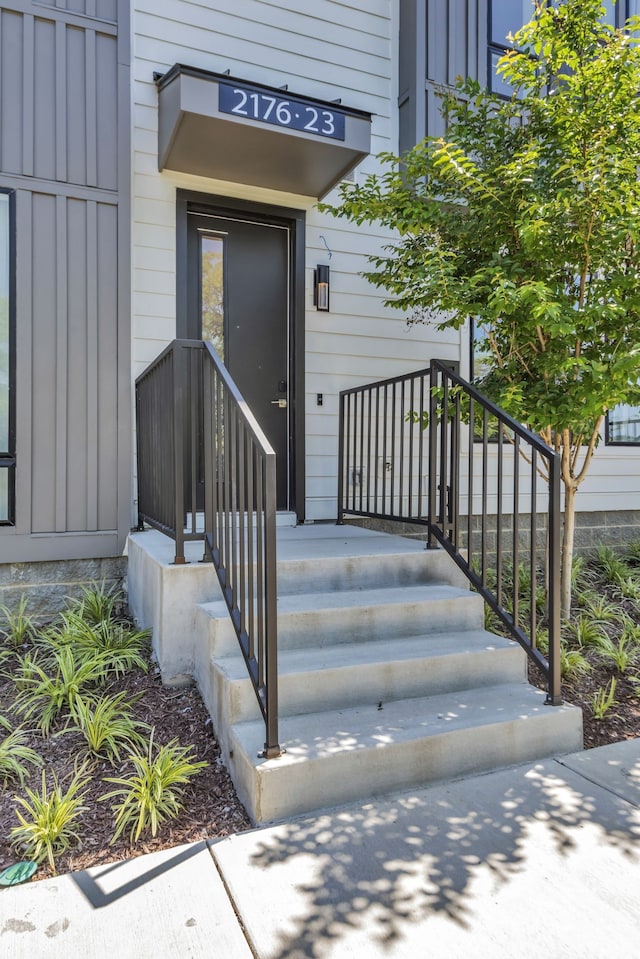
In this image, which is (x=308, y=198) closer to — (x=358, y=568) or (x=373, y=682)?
(x=358, y=568)

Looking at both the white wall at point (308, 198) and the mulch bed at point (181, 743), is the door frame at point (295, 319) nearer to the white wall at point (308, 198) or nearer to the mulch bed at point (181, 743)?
the white wall at point (308, 198)

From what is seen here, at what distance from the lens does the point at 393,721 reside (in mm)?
2281

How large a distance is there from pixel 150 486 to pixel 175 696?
1266 mm

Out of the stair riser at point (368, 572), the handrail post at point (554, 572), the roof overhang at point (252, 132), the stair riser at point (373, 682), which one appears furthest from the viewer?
the roof overhang at point (252, 132)

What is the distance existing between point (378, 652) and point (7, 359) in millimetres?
2724

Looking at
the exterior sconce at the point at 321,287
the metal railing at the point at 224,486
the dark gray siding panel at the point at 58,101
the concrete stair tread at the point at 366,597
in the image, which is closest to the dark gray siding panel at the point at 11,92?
the dark gray siding panel at the point at 58,101

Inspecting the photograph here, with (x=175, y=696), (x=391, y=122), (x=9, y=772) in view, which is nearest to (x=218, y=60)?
(x=391, y=122)

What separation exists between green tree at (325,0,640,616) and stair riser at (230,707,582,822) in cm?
146

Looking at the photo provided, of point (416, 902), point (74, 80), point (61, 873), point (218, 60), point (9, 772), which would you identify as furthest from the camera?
point (218, 60)

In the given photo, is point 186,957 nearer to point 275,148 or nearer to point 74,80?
point 275,148

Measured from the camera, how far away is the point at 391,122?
4.66 m

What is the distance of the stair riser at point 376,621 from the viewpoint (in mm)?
2607

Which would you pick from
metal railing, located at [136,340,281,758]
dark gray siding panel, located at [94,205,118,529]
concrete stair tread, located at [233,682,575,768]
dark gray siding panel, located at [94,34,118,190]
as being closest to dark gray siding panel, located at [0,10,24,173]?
dark gray siding panel, located at [94,34,118,190]

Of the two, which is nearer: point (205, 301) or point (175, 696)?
point (175, 696)
